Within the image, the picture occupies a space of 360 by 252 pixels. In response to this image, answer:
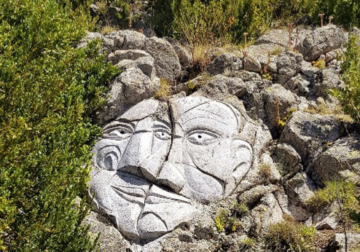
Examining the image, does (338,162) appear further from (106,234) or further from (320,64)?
(106,234)

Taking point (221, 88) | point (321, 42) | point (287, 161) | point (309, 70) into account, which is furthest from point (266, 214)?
point (321, 42)

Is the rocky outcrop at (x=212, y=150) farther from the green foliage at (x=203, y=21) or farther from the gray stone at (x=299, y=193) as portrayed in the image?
the green foliage at (x=203, y=21)

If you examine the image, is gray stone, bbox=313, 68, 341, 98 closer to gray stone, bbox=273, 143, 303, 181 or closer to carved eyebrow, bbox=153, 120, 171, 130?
gray stone, bbox=273, 143, 303, 181

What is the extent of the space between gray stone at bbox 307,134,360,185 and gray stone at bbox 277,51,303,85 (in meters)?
2.19

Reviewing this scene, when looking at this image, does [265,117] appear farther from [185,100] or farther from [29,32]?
[29,32]

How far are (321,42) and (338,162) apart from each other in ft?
13.5

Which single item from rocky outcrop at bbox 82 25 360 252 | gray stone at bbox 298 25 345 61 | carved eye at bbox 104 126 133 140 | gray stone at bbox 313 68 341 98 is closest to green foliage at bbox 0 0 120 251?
carved eye at bbox 104 126 133 140

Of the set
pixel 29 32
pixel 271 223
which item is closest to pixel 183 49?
pixel 29 32

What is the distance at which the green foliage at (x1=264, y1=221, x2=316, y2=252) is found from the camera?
7.21 meters

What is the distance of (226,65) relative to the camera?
10.3m

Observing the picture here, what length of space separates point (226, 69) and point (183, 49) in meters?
1.25

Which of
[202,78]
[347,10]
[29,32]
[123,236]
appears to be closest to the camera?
[123,236]

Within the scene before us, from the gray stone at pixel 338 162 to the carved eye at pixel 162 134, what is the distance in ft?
8.54

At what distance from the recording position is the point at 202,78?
1012 centimetres
